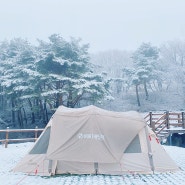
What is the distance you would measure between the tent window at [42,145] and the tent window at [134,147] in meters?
2.60

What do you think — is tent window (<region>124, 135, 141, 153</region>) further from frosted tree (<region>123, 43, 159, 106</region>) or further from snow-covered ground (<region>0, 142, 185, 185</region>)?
frosted tree (<region>123, 43, 159, 106</region>)

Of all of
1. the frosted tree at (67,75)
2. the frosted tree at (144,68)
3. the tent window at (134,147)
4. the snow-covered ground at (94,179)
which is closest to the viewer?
the snow-covered ground at (94,179)

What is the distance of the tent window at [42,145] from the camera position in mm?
9469

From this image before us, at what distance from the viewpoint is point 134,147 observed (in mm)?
9453

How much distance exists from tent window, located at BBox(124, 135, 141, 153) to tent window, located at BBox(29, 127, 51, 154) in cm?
260

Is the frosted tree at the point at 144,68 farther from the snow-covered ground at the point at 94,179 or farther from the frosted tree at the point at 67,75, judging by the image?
the snow-covered ground at the point at 94,179

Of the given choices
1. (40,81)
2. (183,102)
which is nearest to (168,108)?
(183,102)

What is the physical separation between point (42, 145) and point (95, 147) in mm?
1827

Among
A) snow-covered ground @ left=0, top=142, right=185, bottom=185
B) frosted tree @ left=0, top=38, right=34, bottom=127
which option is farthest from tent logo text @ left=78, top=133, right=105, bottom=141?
frosted tree @ left=0, top=38, right=34, bottom=127

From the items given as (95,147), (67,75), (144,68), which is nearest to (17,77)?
(67,75)

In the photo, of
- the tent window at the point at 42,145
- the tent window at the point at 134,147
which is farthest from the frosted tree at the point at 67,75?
the tent window at the point at 134,147

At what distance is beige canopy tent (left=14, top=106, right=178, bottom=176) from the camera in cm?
898

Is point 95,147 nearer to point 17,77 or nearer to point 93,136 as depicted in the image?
point 93,136

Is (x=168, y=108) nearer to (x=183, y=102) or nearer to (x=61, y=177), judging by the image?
(x=183, y=102)
